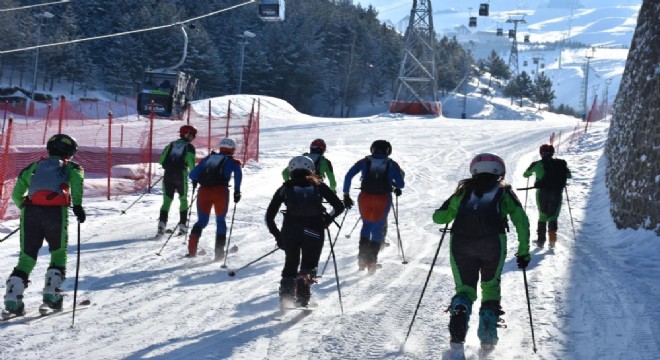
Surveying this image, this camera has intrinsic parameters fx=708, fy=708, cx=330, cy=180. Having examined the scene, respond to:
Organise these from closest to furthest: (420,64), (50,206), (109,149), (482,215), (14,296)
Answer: (482,215) < (14,296) < (50,206) < (109,149) < (420,64)

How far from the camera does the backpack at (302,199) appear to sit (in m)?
7.21

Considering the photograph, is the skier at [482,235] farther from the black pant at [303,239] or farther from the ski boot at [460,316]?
the black pant at [303,239]

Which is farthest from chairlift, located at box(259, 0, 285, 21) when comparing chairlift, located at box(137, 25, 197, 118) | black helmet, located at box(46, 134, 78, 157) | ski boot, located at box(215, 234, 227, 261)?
black helmet, located at box(46, 134, 78, 157)

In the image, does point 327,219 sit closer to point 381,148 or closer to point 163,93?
point 381,148

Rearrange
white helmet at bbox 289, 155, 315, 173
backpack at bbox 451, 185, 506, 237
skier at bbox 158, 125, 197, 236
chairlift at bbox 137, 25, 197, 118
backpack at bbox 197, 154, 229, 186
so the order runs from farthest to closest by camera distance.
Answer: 1. chairlift at bbox 137, 25, 197, 118
2. skier at bbox 158, 125, 197, 236
3. backpack at bbox 197, 154, 229, 186
4. white helmet at bbox 289, 155, 315, 173
5. backpack at bbox 451, 185, 506, 237

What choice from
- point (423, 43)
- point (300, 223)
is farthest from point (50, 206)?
point (423, 43)

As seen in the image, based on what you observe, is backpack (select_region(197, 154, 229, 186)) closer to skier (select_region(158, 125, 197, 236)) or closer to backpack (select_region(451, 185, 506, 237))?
skier (select_region(158, 125, 197, 236))

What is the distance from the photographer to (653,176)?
44.6ft

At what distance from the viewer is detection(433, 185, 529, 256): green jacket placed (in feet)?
19.9

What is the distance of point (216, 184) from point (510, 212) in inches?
200

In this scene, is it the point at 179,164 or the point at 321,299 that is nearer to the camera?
the point at 321,299

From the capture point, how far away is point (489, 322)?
620cm

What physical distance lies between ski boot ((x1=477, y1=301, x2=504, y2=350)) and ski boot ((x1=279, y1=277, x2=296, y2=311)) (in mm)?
2062

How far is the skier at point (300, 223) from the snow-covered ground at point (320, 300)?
0.35 m
